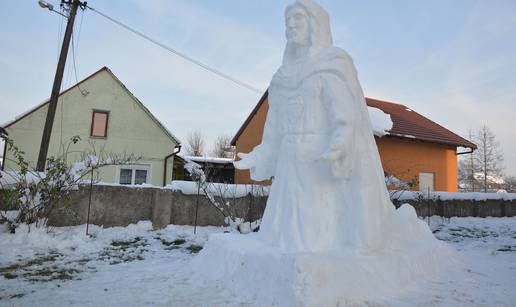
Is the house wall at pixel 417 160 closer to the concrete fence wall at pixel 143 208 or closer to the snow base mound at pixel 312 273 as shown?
the concrete fence wall at pixel 143 208

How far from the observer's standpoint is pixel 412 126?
1539 centimetres

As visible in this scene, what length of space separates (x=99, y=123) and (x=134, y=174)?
2.70 m

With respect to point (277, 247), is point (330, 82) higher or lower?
higher

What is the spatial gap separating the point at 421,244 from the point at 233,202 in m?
4.94

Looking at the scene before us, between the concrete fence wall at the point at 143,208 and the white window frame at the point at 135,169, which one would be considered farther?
the white window frame at the point at 135,169

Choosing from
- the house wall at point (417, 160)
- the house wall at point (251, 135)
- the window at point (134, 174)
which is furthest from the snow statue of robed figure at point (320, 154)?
the house wall at point (251, 135)

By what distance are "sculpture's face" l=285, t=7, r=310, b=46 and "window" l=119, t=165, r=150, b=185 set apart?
12765 millimetres

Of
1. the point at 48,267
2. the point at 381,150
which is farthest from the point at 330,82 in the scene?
the point at 381,150

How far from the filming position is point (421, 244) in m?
3.94

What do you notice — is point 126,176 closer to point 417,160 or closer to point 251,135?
point 251,135

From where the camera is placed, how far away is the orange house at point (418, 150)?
14.0 metres

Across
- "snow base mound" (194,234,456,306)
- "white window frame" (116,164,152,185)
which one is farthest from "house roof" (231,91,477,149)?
"snow base mound" (194,234,456,306)

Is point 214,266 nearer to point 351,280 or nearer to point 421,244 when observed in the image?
point 351,280

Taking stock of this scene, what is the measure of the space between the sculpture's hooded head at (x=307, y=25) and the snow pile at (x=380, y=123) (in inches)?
388
